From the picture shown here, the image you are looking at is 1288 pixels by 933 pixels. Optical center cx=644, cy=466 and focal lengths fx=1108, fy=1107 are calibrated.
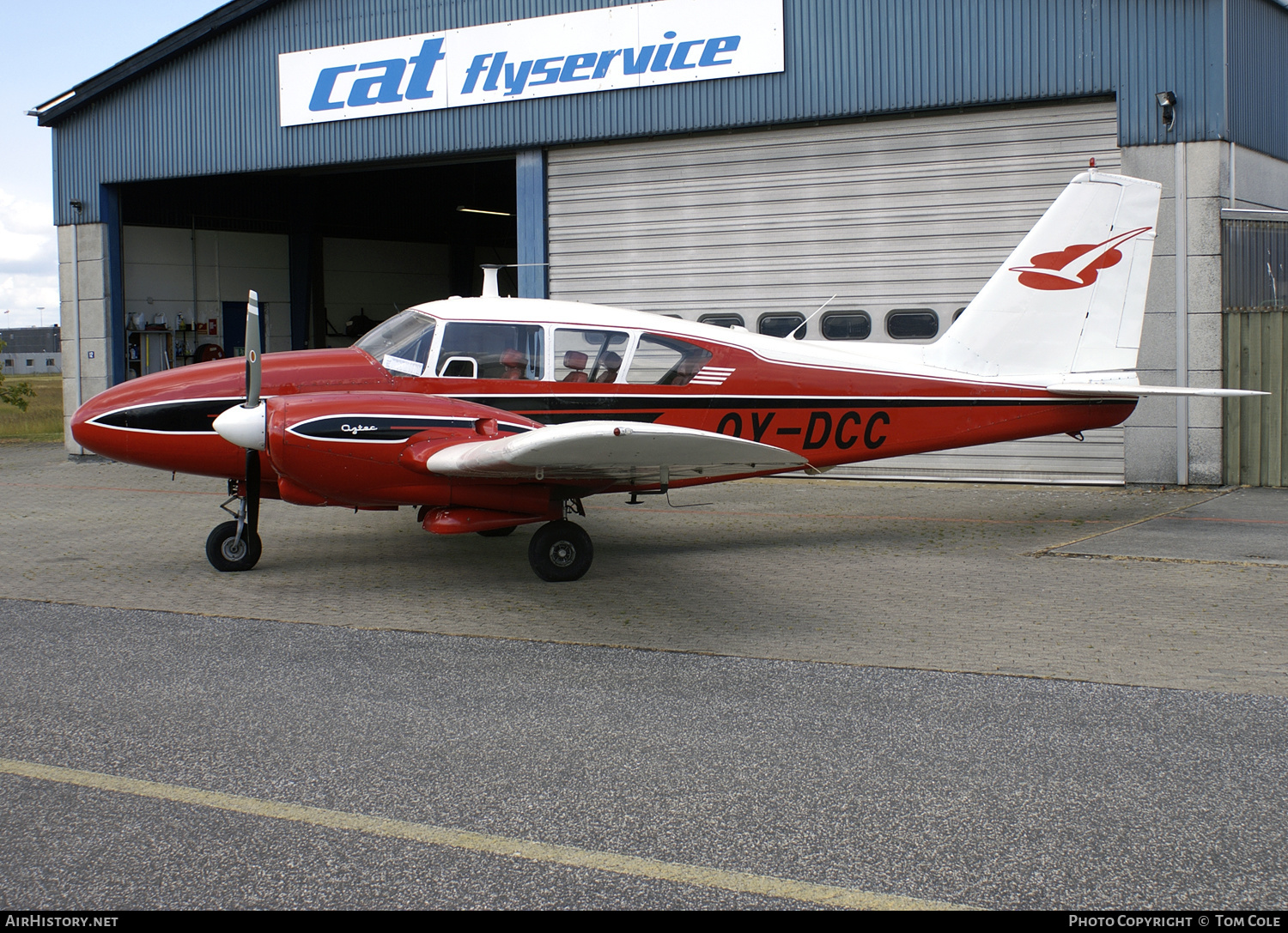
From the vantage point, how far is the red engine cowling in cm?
743

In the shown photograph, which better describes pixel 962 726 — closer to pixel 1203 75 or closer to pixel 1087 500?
pixel 1087 500

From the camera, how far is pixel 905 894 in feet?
10.6

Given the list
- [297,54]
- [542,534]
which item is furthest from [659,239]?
[542,534]

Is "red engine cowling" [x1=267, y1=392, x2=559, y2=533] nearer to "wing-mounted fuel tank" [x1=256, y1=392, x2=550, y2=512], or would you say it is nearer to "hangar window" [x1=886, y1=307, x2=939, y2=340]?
"wing-mounted fuel tank" [x1=256, y1=392, x2=550, y2=512]

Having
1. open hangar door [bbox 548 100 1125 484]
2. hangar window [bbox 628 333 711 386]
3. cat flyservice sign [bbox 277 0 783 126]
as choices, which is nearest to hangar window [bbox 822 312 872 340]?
open hangar door [bbox 548 100 1125 484]

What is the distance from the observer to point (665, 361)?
30.2 feet

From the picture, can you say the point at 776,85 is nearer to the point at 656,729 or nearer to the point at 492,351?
the point at 492,351

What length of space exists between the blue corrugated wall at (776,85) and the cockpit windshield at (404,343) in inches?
291

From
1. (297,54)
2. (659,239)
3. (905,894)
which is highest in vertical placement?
(297,54)

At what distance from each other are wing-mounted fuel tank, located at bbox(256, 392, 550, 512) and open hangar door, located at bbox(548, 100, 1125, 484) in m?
7.58

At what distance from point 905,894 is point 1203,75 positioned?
1196 cm

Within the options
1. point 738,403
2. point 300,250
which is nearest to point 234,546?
point 738,403

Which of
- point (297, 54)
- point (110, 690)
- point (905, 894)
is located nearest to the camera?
point (905, 894)

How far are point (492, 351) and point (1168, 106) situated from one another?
8461 millimetres
